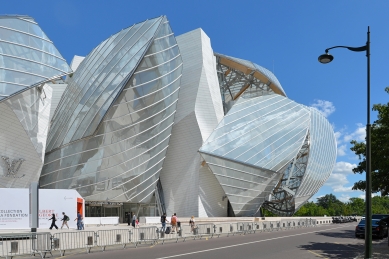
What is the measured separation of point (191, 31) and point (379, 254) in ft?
118

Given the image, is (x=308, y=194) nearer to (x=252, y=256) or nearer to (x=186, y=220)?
(x=186, y=220)

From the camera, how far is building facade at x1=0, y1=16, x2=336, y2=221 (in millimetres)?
35125

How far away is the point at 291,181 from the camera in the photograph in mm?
61625

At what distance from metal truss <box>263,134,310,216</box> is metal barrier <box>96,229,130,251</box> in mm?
38744

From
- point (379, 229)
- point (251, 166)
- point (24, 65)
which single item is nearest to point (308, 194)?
point (251, 166)

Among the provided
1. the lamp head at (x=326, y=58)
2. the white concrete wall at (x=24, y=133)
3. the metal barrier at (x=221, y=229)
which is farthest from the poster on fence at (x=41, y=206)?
the lamp head at (x=326, y=58)

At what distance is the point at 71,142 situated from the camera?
117 feet

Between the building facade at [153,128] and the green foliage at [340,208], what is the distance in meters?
69.7

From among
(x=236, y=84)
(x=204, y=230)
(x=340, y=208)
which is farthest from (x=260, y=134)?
(x=340, y=208)

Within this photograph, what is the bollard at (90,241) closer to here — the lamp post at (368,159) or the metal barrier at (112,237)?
the metal barrier at (112,237)

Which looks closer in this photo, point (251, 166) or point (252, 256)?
point (252, 256)

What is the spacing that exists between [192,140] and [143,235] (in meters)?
22.6

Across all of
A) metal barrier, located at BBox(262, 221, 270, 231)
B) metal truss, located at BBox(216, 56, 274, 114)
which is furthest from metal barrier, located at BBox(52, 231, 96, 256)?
metal truss, located at BBox(216, 56, 274, 114)

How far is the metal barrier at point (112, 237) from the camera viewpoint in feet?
64.3
